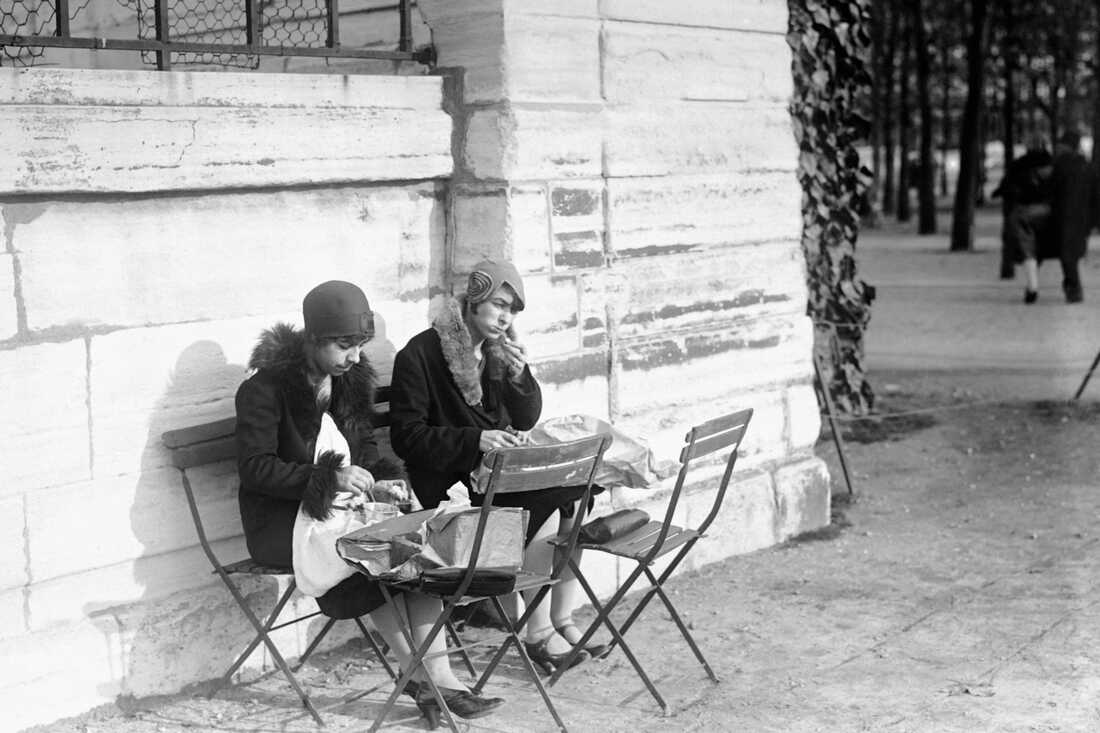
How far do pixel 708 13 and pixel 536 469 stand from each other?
2.97 m

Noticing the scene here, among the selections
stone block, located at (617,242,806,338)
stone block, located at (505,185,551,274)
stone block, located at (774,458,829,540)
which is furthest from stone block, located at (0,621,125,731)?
stone block, located at (774,458,829,540)

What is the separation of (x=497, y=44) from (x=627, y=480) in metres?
1.67

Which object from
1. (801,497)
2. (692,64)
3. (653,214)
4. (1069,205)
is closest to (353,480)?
(653,214)

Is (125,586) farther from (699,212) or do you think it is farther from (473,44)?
(699,212)

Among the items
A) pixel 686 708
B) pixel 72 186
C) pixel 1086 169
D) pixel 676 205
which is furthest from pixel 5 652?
pixel 1086 169

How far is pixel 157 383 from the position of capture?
519 centimetres

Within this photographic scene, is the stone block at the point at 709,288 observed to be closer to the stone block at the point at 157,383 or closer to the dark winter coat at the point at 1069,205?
the stone block at the point at 157,383

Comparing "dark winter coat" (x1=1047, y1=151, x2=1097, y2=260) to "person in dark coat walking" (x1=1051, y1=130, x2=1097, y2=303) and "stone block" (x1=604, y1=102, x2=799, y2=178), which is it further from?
"stone block" (x1=604, y1=102, x2=799, y2=178)

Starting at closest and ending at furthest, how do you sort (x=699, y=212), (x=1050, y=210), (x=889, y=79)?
(x=699, y=212)
(x=1050, y=210)
(x=889, y=79)

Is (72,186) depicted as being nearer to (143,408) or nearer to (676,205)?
(143,408)

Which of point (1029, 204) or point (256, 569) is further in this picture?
point (1029, 204)

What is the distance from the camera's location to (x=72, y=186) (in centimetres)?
488

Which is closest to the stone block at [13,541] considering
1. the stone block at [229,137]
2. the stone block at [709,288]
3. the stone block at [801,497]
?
the stone block at [229,137]

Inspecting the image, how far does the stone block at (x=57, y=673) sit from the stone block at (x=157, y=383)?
52 centimetres
